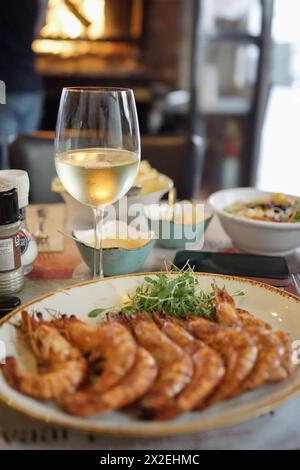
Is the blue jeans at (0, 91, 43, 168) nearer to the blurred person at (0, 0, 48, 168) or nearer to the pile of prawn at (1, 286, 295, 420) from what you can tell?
the blurred person at (0, 0, 48, 168)

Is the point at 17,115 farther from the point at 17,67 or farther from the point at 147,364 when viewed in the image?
the point at 147,364

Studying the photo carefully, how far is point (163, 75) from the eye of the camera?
4121mm

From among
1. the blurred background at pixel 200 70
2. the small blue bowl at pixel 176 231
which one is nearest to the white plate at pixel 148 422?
the small blue bowl at pixel 176 231

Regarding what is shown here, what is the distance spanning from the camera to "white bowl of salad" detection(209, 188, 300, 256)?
1.14m

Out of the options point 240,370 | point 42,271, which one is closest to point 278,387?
point 240,370

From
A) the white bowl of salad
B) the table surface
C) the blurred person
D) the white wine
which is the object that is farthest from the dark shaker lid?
the blurred person

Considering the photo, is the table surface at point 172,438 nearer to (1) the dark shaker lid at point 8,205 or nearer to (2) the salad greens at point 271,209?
(1) the dark shaker lid at point 8,205

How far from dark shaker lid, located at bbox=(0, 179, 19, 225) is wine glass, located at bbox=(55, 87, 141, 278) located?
101 millimetres

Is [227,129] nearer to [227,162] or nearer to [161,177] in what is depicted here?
[227,162]

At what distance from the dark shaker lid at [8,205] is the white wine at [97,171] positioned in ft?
0.33

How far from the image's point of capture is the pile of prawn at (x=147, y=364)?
603mm

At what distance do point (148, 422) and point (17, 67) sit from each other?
2530mm

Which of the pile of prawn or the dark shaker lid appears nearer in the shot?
the pile of prawn

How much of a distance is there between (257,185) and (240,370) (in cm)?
330
